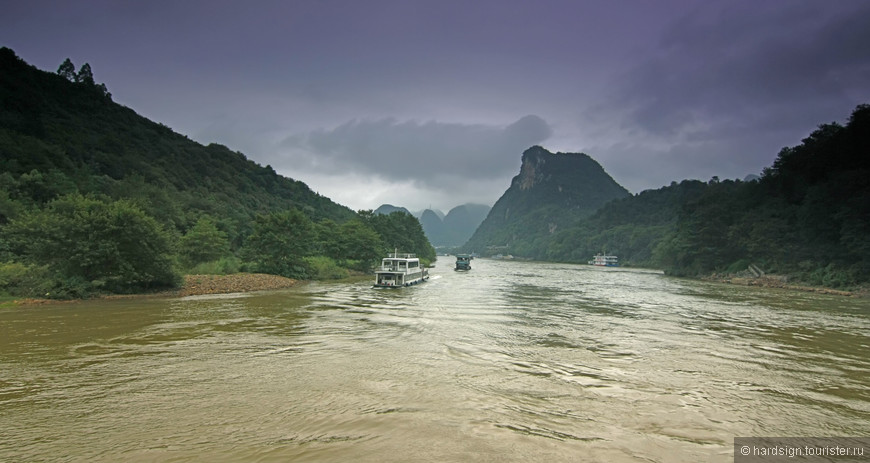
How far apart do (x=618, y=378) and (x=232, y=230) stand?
60.8m

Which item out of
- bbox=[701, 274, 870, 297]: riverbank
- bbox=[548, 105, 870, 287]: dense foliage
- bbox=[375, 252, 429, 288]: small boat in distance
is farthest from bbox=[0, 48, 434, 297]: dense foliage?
bbox=[548, 105, 870, 287]: dense foliage

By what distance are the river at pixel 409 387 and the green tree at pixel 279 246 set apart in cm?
2314

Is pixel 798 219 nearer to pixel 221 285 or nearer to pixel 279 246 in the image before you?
pixel 279 246

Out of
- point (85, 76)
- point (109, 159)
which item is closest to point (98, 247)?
point (109, 159)

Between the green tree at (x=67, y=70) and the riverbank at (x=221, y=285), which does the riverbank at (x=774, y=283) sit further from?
the green tree at (x=67, y=70)

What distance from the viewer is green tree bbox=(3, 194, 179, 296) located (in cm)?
2575

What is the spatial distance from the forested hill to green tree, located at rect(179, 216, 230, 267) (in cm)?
593

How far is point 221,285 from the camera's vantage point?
35.2 m

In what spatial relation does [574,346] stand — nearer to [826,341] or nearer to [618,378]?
[618,378]

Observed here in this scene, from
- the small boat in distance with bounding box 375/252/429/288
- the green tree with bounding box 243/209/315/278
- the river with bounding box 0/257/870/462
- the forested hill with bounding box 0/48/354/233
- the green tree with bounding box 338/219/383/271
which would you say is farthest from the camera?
the green tree with bounding box 338/219/383/271

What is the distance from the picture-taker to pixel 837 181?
5166 cm

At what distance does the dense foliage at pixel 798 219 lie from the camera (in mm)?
47406

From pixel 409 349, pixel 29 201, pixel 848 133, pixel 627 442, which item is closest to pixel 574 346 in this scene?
pixel 409 349

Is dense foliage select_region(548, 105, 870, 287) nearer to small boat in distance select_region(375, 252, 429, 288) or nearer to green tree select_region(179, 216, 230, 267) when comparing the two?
small boat in distance select_region(375, 252, 429, 288)
